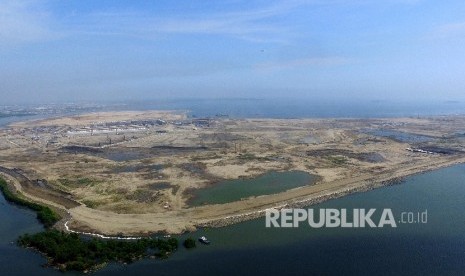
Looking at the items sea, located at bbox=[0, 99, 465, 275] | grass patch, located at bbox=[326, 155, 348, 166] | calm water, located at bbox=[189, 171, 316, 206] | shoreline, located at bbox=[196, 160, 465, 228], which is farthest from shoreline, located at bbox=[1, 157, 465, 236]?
grass patch, located at bbox=[326, 155, 348, 166]

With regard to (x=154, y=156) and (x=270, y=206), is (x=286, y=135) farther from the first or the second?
(x=270, y=206)

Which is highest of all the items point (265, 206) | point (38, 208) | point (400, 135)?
point (400, 135)

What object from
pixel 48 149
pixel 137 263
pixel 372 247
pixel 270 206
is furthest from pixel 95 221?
pixel 48 149

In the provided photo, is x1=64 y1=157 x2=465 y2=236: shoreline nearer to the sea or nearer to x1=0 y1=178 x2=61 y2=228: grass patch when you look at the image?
the sea

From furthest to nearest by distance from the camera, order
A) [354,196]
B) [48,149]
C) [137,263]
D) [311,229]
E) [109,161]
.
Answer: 1. [48,149]
2. [109,161]
3. [354,196]
4. [311,229]
5. [137,263]

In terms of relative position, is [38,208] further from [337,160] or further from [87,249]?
[337,160]

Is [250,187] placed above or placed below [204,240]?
above

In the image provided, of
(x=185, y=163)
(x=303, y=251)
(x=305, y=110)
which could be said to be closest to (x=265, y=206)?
(x=303, y=251)
